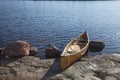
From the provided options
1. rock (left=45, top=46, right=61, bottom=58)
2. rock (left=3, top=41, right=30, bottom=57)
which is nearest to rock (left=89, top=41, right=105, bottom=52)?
rock (left=45, top=46, right=61, bottom=58)

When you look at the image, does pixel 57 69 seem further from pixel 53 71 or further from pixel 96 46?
pixel 96 46

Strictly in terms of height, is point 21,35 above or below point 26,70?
below

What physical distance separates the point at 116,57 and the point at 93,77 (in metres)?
6.89

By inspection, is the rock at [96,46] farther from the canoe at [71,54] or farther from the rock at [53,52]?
the rock at [53,52]

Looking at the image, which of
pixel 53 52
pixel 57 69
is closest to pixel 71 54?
Result: pixel 57 69

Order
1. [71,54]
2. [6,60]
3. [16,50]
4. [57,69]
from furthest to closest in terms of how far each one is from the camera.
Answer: [16,50]
[6,60]
[71,54]
[57,69]

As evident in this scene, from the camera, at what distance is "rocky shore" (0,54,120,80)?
20491 mm

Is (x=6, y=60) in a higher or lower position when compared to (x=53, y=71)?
lower

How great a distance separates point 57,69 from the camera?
2262 cm

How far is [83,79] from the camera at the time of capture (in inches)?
782

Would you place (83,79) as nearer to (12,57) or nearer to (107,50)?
(12,57)

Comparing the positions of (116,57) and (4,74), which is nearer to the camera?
(4,74)

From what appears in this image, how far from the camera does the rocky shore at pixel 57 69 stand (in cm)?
2049

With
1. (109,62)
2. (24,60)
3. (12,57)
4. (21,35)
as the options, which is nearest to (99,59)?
(109,62)
